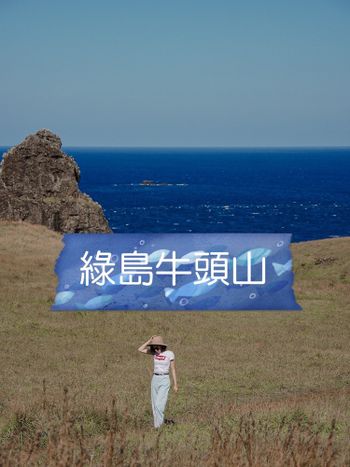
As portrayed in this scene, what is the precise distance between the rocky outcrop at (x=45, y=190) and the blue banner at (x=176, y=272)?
54.3 metres

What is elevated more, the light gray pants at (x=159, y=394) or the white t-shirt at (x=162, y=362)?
the white t-shirt at (x=162, y=362)

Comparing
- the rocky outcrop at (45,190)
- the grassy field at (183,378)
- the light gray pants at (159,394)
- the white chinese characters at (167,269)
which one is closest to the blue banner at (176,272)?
the white chinese characters at (167,269)

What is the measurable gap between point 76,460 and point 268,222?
141m

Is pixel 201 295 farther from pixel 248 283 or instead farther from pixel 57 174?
pixel 57 174

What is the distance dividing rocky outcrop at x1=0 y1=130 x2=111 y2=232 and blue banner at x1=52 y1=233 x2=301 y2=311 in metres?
54.3

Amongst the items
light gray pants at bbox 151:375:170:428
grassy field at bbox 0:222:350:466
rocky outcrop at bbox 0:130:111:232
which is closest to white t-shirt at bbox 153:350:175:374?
light gray pants at bbox 151:375:170:428

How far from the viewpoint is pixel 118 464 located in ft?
22.5

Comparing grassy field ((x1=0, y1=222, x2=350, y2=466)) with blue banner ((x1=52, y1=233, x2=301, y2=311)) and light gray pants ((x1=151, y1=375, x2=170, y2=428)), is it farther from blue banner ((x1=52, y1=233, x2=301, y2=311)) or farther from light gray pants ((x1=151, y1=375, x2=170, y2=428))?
blue banner ((x1=52, y1=233, x2=301, y2=311))

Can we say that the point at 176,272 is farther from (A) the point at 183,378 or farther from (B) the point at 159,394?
(A) the point at 183,378

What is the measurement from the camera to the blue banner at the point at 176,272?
43.4 feet

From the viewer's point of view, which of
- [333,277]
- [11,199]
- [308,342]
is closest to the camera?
[308,342]

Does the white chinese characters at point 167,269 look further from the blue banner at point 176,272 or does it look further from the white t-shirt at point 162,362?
the white t-shirt at point 162,362

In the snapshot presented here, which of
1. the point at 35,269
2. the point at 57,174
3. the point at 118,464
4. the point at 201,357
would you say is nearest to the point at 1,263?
the point at 35,269

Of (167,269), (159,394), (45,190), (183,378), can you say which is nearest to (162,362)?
(159,394)
